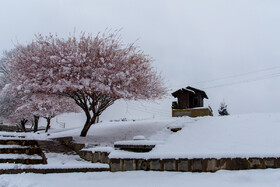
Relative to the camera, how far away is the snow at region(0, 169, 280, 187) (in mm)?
4664

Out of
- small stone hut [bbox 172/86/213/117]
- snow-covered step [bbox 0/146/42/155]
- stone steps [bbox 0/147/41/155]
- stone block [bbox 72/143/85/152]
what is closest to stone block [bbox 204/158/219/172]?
stone block [bbox 72/143/85/152]

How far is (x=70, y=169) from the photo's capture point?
20.5ft

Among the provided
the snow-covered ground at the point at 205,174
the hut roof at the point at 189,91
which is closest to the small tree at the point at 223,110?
the hut roof at the point at 189,91

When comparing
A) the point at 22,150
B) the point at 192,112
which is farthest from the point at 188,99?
the point at 22,150

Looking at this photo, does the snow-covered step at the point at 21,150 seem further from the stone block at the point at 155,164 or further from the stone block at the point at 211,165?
the stone block at the point at 211,165

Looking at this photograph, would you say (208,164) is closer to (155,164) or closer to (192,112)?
(155,164)

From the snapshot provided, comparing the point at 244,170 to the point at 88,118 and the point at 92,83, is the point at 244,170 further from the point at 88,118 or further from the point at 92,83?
the point at 88,118

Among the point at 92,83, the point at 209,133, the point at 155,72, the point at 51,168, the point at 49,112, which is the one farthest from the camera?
the point at 49,112

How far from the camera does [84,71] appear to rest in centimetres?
1435

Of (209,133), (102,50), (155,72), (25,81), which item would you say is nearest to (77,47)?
(102,50)

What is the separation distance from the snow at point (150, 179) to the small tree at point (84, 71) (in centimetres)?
815

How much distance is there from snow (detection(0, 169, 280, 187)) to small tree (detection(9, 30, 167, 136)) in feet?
26.7

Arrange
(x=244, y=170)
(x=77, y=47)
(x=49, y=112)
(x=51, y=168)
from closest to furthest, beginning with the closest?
(x=244, y=170) → (x=51, y=168) → (x=77, y=47) → (x=49, y=112)

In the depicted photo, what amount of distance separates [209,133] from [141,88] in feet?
20.8
